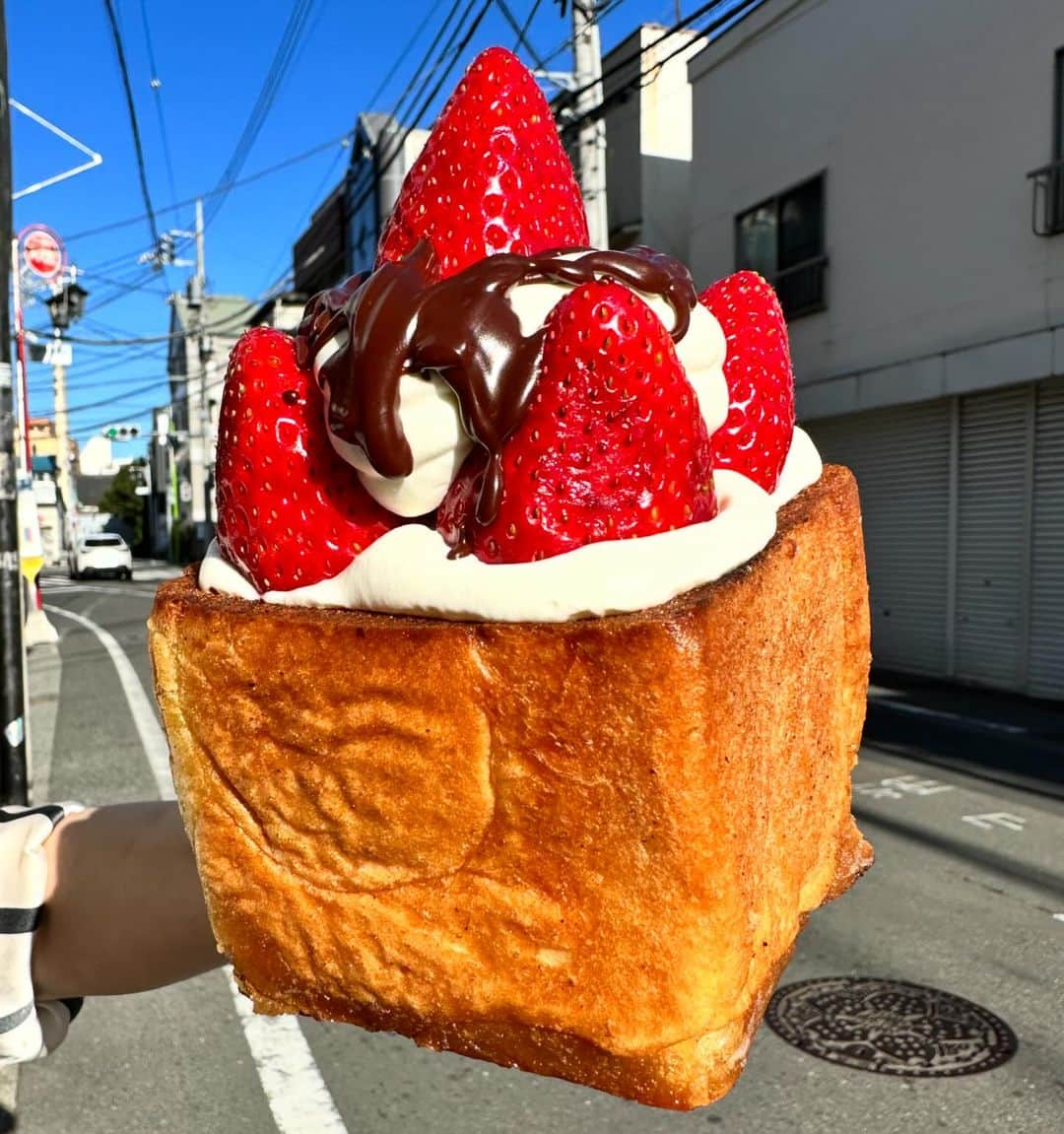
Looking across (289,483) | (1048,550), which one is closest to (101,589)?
(1048,550)

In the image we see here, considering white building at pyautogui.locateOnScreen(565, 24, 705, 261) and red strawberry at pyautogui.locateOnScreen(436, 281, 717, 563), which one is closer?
red strawberry at pyautogui.locateOnScreen(436, 281, 717, 563)

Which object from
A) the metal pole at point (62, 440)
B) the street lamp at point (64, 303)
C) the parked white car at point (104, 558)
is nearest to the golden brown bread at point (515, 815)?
the street lamp at point (64, 303)

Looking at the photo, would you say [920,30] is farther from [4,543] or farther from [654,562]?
[654,562]

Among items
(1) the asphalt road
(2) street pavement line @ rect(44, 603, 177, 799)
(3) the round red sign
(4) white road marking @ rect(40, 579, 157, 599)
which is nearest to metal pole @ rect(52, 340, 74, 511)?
(4) white road marking @ rect(40, 579, 157, 599)

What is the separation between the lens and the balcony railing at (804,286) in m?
11.8

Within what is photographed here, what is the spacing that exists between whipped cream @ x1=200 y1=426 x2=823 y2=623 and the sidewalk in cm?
621

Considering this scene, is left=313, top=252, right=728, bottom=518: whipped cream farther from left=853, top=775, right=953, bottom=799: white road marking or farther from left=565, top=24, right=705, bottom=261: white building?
left=565, top=24, right=705, bottom=261: white building

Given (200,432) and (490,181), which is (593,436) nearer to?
(490,181)

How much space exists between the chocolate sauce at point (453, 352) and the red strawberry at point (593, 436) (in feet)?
0.08

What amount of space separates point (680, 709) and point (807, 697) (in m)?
0.41

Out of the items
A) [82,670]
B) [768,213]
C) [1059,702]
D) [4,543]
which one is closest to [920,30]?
[768,213]

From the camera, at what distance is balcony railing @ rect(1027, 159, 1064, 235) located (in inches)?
352

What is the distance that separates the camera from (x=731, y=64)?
495 inches

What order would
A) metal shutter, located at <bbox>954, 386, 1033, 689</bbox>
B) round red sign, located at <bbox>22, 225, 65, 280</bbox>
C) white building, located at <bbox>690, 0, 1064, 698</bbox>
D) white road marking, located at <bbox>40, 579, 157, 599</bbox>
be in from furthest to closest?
white road marking, located at <bbox>40, 579, 157, 599</bbox> → round red sign, located at <bbox>22, 225, 65, 280</bbox> → metal shutter, located at <bbox>954, 386, 1033, 689</bbox> → white building, located at <bbox>690, 0, 1064, 698</bbox>
